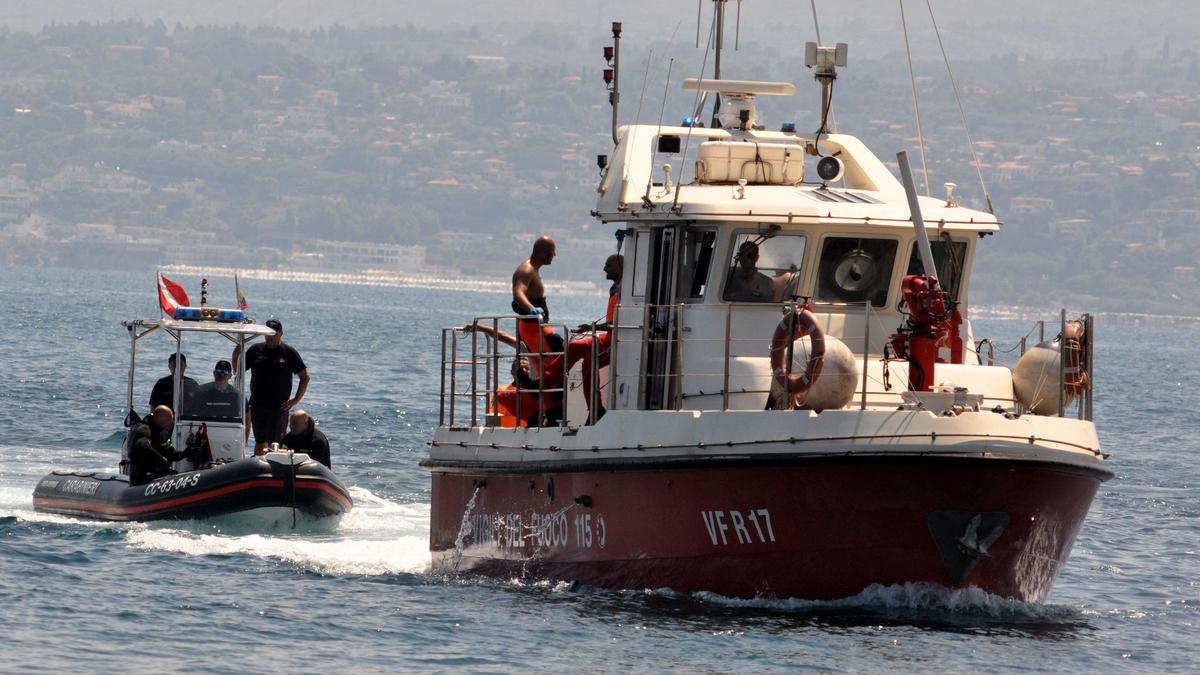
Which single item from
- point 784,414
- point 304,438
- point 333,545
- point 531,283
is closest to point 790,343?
point 784,414

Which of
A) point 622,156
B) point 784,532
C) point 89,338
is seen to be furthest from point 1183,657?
point 89,338

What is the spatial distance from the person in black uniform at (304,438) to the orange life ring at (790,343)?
26.4 ft

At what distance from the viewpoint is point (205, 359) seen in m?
55.0

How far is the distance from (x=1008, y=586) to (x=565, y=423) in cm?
368

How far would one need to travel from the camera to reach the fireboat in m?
14.8

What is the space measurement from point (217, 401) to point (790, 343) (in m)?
9.25

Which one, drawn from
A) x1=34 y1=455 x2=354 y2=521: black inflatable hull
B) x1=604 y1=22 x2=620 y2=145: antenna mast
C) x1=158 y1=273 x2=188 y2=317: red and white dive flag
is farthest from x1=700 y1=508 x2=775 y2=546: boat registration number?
x1=158 y1=273 x2=188 y2=317: red and white dive flag

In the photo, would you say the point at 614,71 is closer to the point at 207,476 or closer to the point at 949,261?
the point at 949,261

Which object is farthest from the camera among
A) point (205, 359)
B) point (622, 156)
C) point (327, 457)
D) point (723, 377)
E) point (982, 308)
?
point (982, 308)

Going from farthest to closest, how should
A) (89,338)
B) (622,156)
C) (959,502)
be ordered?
(89,338)
(622,156)
(959,502)

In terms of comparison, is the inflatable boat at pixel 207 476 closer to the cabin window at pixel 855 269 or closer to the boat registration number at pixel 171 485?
the boat registration number at pixel 171 485

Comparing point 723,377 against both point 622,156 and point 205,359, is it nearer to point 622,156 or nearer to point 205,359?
point 622,156

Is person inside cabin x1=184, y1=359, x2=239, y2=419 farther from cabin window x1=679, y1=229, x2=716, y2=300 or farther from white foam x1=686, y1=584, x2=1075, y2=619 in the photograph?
white foam x1=686, y1=584, x2=1075, y2=619

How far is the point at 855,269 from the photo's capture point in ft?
54.2
